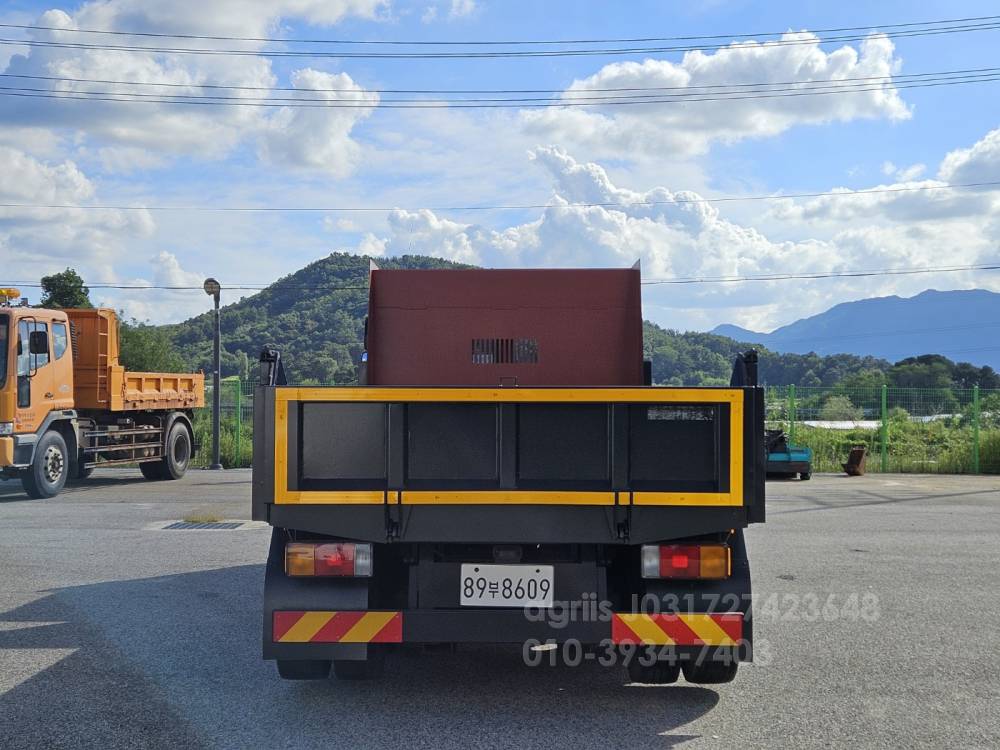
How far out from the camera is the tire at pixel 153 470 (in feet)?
64.4

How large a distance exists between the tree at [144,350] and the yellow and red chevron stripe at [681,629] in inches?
1220

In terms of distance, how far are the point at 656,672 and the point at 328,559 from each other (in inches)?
72.0

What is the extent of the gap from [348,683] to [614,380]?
2.68 m

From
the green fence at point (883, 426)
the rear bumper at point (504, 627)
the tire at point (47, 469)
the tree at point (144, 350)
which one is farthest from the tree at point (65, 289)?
the rear bumper at point (504, 627)

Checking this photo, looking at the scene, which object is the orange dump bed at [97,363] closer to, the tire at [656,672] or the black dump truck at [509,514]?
the black dump truck at [509,514]

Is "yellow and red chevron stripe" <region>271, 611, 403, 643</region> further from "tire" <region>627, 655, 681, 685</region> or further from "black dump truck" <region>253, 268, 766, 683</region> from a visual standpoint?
"tire" <region>627, 655, 681, 685</region>

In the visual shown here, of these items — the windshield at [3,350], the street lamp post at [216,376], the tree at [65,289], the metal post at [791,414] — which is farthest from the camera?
the tree at [65,289]

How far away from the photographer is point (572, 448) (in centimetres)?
480

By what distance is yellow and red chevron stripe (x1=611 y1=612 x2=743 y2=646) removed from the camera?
16.0 ft

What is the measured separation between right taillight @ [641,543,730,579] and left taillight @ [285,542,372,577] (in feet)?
4.42

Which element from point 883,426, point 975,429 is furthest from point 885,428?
point 975,429

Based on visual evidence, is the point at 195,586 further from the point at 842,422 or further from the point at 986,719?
the point at 842,422

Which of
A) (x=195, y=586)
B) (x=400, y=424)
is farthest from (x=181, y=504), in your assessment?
(x=400, y=424)

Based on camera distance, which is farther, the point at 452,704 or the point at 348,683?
the point at 348,683
